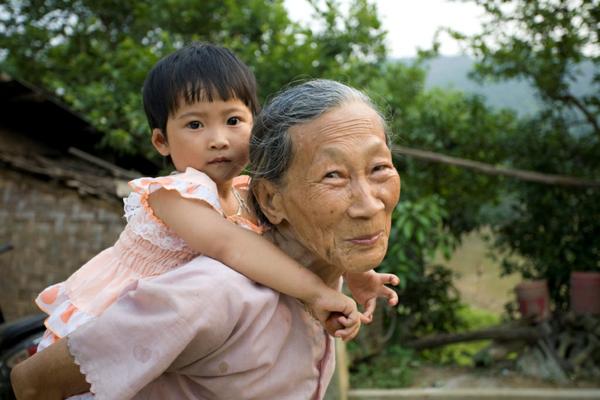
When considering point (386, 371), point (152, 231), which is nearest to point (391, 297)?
point (152, 231)

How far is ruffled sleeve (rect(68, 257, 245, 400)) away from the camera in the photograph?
126 centimetres

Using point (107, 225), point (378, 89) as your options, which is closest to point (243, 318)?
point (107, 225)

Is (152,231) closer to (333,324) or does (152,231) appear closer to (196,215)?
(196,215)

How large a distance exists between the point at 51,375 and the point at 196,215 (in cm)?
48

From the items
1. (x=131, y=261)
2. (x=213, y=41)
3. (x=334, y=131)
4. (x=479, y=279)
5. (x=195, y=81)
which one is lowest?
(x=479, y=279)

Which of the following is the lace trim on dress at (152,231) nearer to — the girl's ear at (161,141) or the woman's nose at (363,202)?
the girl's ear at (161,141)

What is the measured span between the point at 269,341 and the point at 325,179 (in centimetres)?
40

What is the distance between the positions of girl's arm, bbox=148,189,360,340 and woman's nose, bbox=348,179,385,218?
21cm

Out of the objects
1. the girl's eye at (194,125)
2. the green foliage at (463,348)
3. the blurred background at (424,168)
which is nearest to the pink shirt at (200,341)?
the girl's eye at (194,125)

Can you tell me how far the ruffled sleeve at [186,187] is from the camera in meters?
1.52

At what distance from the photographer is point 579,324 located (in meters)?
6.83

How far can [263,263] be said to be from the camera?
141 cm

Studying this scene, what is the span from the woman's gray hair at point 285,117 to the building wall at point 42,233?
4.23 meters

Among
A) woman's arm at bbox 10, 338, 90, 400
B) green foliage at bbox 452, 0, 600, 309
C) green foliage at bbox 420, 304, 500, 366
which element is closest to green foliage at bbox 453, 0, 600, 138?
green foliage at bbox 452, 0, 600, 309
